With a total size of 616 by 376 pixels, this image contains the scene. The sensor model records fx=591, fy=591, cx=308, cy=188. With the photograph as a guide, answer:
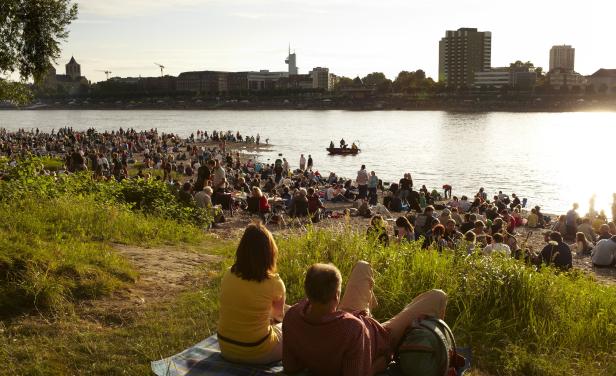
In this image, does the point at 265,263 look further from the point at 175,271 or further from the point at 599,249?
the point at 599,249

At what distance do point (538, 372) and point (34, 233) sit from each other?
6.15 meters

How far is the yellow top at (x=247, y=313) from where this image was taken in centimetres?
399

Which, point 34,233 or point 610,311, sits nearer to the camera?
point 610,311

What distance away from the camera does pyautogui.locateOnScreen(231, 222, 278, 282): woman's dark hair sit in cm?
390

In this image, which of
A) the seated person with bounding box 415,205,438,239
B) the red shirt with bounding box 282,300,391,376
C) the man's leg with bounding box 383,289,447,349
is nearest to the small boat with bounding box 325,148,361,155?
the seated person with bounding box 415,205,438,239

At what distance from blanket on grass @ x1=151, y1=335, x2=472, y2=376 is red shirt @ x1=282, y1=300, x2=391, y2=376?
1.01 ft

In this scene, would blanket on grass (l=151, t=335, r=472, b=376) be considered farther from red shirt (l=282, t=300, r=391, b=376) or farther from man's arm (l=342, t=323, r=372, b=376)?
man's arm (l=342, t=323, r=372, b=376)

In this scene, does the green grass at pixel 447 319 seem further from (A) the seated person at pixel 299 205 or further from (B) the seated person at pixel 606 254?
(A) the seated person at pixel 299 205

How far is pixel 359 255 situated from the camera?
6.88 meters

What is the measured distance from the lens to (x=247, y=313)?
13.2 feet

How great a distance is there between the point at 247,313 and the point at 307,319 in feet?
1.88

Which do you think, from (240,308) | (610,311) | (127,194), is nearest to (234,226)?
(127,194)

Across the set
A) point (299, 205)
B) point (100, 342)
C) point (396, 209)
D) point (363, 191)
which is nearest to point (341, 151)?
point (363, 191)

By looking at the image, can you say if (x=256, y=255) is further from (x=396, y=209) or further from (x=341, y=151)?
(x=341, y=151)
